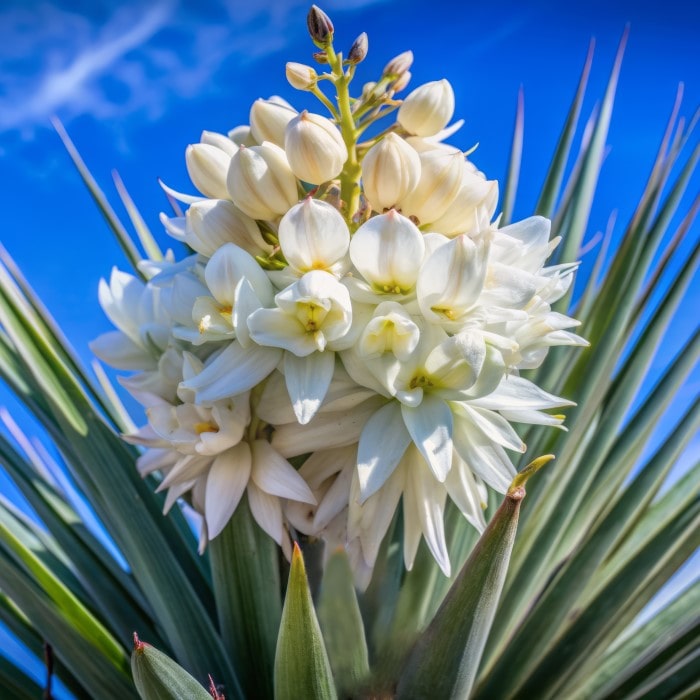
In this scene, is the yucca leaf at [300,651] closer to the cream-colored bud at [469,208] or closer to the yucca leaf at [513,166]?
the cream-colored bud at [469,208]

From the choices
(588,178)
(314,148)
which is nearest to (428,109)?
(314,148)

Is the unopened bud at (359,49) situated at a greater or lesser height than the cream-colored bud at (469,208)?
greater

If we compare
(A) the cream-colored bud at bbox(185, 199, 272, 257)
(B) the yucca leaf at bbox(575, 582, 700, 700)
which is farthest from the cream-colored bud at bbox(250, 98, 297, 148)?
(B) the yucca leaf at bbox(575, 582, 700, 700)

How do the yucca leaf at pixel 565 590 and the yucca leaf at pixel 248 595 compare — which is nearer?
the yucca leaf at pixel 248 595

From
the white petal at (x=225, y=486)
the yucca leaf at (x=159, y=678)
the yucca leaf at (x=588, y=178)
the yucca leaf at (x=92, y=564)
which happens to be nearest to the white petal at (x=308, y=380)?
the white petal at (x=225, y=486)

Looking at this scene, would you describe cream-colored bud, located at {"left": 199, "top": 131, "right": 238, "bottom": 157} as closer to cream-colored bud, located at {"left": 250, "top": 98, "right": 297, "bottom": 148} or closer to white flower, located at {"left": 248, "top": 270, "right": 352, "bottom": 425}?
cream-colored bud, located at {"left": 250, "top": 98, "right": 297, "bottom": 148}

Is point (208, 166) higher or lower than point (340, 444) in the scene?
higher

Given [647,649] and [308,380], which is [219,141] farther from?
[647,649]
